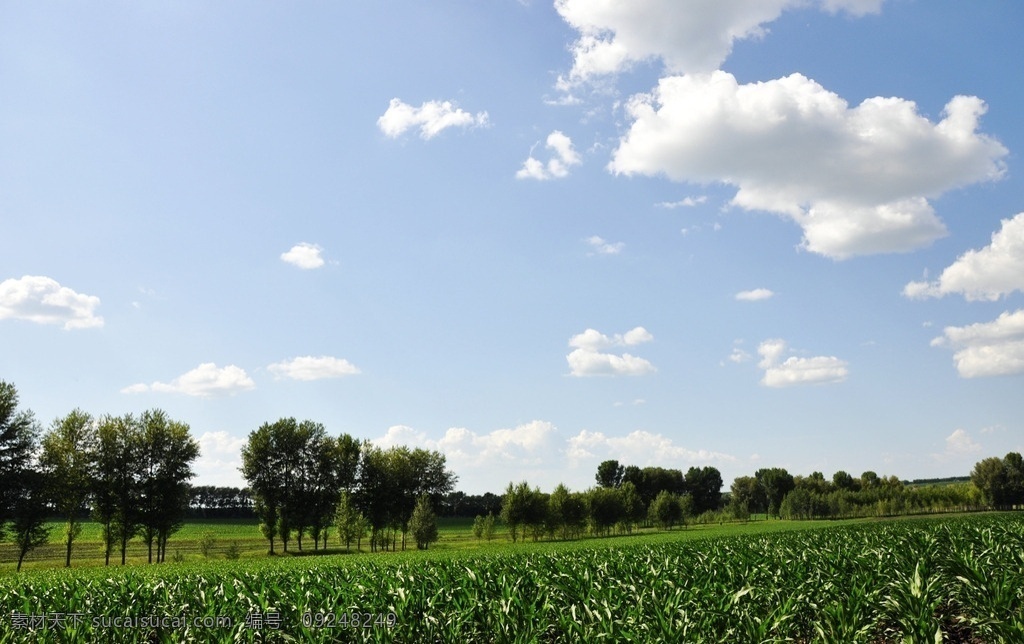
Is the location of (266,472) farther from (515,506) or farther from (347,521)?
(515,506)

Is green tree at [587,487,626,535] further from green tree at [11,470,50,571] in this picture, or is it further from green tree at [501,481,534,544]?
green tree at [11,470,50,571]

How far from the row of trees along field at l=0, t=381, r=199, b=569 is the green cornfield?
43088 mm

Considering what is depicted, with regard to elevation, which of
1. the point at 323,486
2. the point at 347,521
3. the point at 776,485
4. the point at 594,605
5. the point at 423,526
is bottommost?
the point at 776,485

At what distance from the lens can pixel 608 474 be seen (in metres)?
152

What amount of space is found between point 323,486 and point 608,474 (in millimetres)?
92160

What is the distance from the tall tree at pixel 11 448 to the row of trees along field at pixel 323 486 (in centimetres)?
2357

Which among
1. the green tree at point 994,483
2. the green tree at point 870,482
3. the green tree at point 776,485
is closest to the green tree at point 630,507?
the green tree at point 776,485

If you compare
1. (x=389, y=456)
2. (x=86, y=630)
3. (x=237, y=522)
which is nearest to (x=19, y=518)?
(x=389, y=456)

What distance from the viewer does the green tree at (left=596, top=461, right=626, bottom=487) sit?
15150 centimetres

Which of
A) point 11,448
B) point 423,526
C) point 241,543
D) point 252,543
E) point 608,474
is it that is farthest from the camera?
point 608,474

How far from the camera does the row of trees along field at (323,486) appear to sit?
6938cm

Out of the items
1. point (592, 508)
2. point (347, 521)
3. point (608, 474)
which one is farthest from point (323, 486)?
point (608, 474)

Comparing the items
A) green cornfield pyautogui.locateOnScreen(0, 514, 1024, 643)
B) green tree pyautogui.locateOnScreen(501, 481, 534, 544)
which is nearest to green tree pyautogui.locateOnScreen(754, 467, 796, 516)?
green tree pyautogui.locateOnScreen(501, 481, 534, 544)

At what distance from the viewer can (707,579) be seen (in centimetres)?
1069
